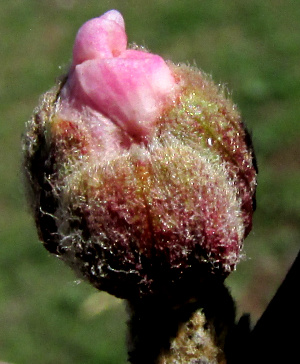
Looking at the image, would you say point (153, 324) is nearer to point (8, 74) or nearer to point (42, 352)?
point (42, 352)

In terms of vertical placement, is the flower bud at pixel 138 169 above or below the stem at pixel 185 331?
above

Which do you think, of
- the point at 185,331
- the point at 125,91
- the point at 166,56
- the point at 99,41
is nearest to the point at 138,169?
the point at 125,91

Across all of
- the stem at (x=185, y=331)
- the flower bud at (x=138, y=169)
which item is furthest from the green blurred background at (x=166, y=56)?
the flower bud at (x=138, y=169)

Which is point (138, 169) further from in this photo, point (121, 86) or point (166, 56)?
point (166, 56)

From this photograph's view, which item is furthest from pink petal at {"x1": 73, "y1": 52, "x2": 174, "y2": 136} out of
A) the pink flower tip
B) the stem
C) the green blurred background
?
the green blurred background

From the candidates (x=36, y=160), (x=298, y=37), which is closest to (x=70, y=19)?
(x=298, y=37)

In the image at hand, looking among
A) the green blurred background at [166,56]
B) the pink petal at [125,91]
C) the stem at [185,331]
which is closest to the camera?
the pink petal at [125,91]

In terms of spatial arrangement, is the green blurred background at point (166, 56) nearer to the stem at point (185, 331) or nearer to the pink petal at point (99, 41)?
the stem at point (185, 331)
